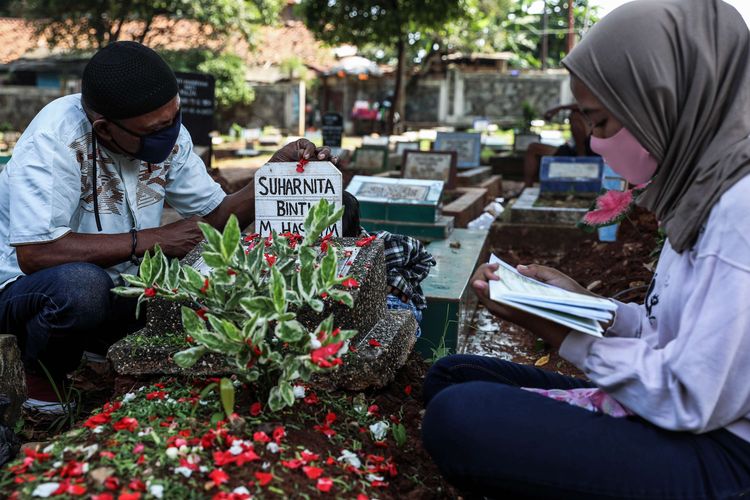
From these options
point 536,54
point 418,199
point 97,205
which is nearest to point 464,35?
point 536,54

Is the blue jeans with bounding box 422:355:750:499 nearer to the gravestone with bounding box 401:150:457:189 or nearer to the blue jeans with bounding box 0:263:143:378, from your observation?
the blue jeans with bounding box 0:263:143:378

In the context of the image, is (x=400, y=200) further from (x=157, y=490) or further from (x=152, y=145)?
(x=157, y=490)

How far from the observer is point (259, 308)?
1715 mm

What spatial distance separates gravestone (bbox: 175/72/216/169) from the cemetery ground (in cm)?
661

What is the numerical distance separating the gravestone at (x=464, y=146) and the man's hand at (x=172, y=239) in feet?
27.8

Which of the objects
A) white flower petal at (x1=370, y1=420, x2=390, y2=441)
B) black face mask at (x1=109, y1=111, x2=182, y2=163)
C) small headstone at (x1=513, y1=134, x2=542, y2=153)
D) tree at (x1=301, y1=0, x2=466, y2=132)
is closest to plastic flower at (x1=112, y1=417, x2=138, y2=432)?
white flower petal at (x1=370, y1=420, x2=390, y2=441)

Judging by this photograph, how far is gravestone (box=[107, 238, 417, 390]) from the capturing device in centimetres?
214

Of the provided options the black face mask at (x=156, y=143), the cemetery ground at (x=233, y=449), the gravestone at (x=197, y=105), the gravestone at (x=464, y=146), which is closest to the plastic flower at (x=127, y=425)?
the cemetery ground at (x=233, y=449)

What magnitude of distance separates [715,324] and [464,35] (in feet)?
95.3

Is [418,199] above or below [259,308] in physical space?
below

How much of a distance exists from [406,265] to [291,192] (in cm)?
84

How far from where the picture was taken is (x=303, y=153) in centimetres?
271

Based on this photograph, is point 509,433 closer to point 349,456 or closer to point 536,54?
point 349,456

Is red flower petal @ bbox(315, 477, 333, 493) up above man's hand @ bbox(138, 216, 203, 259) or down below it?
below
